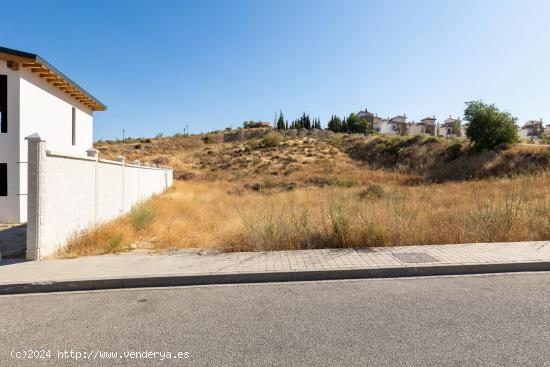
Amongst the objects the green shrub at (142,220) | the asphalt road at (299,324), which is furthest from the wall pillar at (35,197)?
the green shrub at (142,220)

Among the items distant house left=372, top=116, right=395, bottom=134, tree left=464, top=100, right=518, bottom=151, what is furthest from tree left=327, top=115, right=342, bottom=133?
tree left=464, top=100, right=518, bottom=151

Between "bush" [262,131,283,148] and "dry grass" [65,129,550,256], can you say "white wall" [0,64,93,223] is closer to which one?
"dry grass" [65,129,550,256]

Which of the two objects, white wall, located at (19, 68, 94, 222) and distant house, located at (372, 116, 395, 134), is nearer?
white wall, located at (19, 68, 94, 222)

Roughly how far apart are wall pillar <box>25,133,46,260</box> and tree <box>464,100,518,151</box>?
124 ft

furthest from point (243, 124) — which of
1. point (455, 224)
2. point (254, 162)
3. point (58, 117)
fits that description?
point (455, 224)

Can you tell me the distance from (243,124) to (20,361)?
10433cm

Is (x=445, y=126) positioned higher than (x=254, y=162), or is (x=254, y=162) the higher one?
(x=445, y=126)

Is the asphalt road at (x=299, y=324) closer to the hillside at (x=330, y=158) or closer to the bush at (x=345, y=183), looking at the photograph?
the bush at (x=345, y=183)

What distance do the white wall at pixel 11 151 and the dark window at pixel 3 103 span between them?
212 mm

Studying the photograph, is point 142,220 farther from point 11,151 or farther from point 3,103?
point 3,103

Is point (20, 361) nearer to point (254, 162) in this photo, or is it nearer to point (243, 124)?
point (254, 162)

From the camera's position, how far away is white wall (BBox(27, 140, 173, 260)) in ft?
23.1

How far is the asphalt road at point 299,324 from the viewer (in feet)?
11.2

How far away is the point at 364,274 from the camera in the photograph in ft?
19.7
